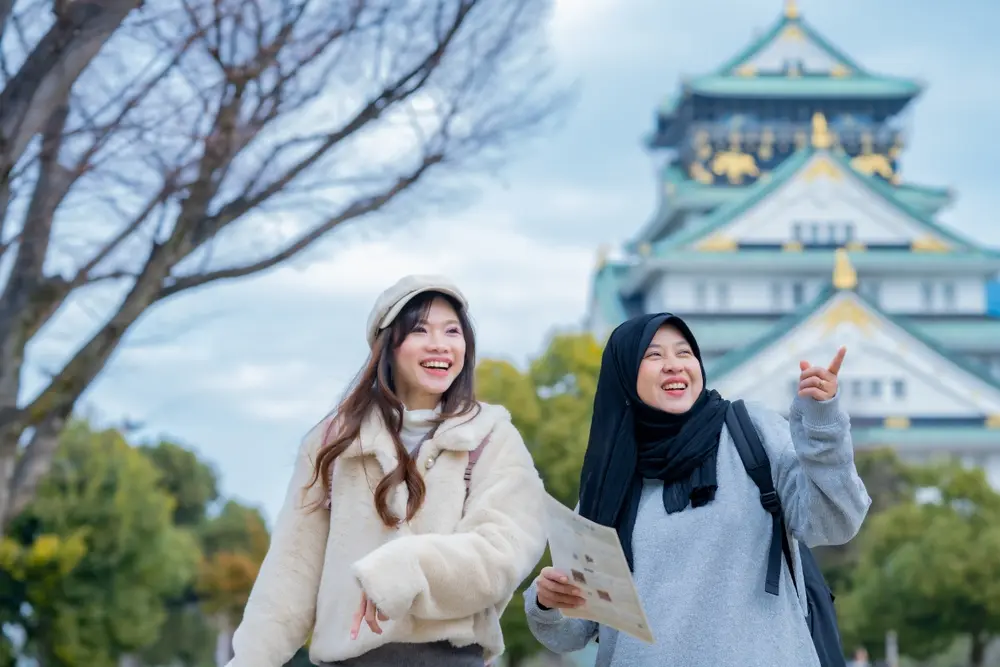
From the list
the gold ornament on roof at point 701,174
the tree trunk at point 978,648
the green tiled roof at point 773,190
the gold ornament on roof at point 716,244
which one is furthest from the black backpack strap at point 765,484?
the gold ornament on roof at point 701,174

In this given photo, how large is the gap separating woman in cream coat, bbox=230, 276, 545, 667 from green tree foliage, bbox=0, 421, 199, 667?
17357mm

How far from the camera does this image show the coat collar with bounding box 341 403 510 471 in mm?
2904

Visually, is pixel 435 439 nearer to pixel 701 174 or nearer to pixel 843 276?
pixel 843 276

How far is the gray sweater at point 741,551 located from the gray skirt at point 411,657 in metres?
0.34

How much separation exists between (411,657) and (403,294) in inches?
30.4

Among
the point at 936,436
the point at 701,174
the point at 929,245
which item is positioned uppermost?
the point at 701,174

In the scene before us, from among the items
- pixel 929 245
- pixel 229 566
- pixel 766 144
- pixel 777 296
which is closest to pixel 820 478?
pixel 229 566

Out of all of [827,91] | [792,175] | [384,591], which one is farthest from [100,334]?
[827,91]

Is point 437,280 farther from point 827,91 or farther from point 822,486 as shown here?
point 827,91

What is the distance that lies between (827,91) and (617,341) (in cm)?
3191

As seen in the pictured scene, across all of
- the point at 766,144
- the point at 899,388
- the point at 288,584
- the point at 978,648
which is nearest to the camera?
the point at 288,584

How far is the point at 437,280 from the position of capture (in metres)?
3.06

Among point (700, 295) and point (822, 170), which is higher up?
point (822, 170)

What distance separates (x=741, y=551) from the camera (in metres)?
2.87
